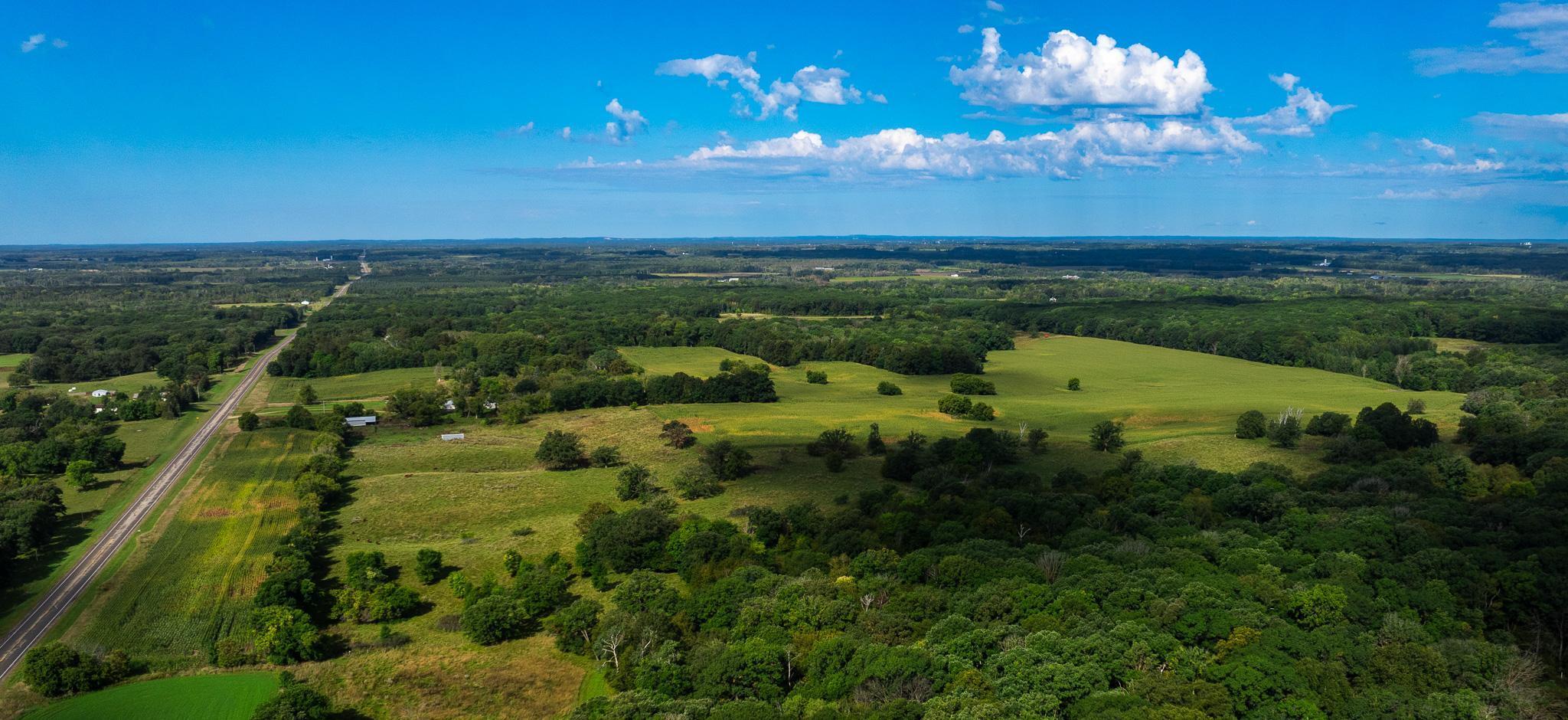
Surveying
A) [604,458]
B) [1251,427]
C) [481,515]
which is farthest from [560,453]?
[1251,427]

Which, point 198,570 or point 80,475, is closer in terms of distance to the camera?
point 198,570

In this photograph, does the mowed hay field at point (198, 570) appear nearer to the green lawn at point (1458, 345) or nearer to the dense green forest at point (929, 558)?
the dense green forest at point (929, 558)

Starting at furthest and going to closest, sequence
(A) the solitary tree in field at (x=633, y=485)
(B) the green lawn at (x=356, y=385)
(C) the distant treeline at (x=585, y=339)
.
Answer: (C) the distant treeline at (x=585, y=339) → (B) the green lawn at (x=356, y=385) → (A) the solitary tree in field at (x=633, y=485)

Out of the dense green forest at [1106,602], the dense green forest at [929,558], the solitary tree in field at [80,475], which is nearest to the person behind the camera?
the dense green forest at [1106,602]

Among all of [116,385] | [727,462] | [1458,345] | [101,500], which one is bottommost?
[101,500]

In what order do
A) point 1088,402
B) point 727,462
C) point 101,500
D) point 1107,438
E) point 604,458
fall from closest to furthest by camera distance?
point 101,500 < point 727,462 < point 1107,438 < point 604,458 < point 1088,402

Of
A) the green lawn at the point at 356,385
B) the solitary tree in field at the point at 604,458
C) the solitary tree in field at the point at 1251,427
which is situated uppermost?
the solitary tree in field at the point at 1251,427

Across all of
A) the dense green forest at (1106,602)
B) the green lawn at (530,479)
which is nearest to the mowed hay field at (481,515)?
the green lawn at (530,479)

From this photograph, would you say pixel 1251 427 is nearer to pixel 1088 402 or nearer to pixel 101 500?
pixel 1088 402
